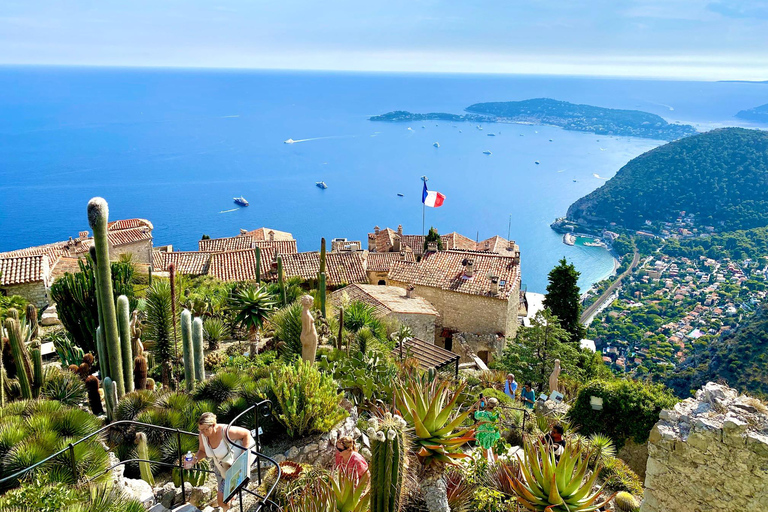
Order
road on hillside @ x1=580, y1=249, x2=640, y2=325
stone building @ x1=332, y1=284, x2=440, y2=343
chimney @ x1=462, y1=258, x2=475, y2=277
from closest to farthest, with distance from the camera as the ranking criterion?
stone building @ x1=332, y1=284, x2=440, y2=343
chimney @ x1=462, y1=258, x2=475, y2=277
road on hillside @ x1=580, y1=249, x2=640, y2=325

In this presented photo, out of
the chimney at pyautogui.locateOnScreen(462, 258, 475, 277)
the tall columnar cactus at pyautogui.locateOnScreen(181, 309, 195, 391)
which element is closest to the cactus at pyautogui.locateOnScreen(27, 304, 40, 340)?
the tall columnar cactus at pyautogui.locateOnScreen(181, 309, 195, 391)

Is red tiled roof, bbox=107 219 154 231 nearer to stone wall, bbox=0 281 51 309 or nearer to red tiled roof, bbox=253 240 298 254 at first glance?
red tiled roof, bbox=253 240 298 254

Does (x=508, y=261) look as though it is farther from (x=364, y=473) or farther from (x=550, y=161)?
(x=550, y=161)

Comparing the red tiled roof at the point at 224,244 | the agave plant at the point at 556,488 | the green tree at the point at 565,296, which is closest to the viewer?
the agave plant at the point at 556,488

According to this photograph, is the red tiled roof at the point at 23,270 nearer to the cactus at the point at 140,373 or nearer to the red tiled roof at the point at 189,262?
the red tiled roof at the point at 189,262

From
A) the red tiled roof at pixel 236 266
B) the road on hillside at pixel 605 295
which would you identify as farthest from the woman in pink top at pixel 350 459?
the road on hillside at pixel 605 295

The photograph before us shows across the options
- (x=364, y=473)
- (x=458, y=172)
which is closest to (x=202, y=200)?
(x=458, y=172)

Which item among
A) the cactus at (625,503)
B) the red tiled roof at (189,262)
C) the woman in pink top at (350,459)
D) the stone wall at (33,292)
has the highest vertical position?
the woman in pink top at (350,459)

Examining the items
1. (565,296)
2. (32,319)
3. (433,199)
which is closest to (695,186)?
(433,199)
